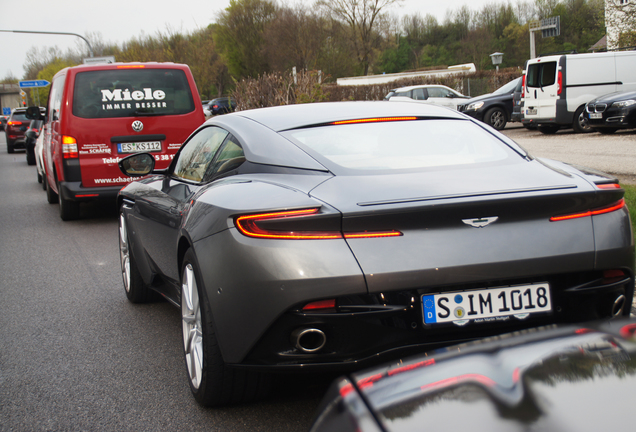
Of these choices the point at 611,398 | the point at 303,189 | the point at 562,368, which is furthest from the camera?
the point at 303,189

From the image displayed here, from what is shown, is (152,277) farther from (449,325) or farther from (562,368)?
(562,368)

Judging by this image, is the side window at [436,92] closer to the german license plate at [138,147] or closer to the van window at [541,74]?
the van window at [541,74]

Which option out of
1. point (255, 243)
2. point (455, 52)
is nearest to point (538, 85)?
point (255, 243)

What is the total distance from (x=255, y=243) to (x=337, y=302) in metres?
0.39

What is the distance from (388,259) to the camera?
2477 mm

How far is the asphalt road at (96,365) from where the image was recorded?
3.10 meters

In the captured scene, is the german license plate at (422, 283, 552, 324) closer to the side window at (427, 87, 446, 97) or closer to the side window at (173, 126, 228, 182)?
the side window at (173, 126, 228, 182)

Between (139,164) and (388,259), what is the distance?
299cm

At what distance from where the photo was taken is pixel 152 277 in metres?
4.47

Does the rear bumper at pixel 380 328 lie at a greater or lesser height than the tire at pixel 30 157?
greater

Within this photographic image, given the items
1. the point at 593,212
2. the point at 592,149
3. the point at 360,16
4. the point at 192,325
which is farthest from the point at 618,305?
the point at 360,16

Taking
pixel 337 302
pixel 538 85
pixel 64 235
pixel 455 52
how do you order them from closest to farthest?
pixel 337 302 < pixel 64 235 < pixel 538 85 < pixel 455 52

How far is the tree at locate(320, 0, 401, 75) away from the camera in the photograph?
64.2 meters

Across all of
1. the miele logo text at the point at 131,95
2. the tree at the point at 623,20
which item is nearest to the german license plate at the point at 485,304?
the miele logo text at the point at 131,95
